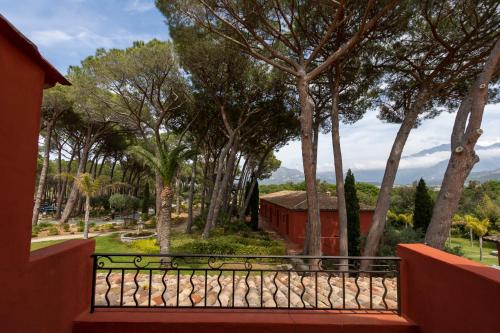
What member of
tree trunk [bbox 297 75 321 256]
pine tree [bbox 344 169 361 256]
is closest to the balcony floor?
tree trunk [bbox 297 75 321 256]

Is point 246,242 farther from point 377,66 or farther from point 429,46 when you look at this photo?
point 429,46

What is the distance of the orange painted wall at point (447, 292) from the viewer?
230cm

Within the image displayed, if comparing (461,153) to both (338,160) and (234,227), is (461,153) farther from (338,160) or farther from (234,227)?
(234,227)

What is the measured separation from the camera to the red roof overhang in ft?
7.06

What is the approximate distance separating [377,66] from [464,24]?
8.87ft

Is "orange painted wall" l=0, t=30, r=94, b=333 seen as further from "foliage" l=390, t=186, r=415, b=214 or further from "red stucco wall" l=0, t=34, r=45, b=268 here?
"foliage" l=390, t=186, r=415, b=214

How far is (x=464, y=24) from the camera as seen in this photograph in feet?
28.6

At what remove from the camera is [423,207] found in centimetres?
1755

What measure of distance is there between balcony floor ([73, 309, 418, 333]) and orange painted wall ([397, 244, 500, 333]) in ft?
1.00

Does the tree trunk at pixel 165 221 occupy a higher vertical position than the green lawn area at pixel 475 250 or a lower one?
higher

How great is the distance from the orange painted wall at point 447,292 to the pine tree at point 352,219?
10.7 metres

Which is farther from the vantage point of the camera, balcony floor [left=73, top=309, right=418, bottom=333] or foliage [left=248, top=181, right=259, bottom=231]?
foliage [left=248, top=181, right=259, bottom=231]

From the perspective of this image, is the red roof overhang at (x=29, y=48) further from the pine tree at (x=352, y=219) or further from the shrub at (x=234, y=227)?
the shrub at (x=234, y=227)

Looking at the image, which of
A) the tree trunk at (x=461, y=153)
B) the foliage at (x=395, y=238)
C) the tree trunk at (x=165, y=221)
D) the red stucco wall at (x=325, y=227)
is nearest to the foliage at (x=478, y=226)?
the red stucco wall at (x=325, y=227)
